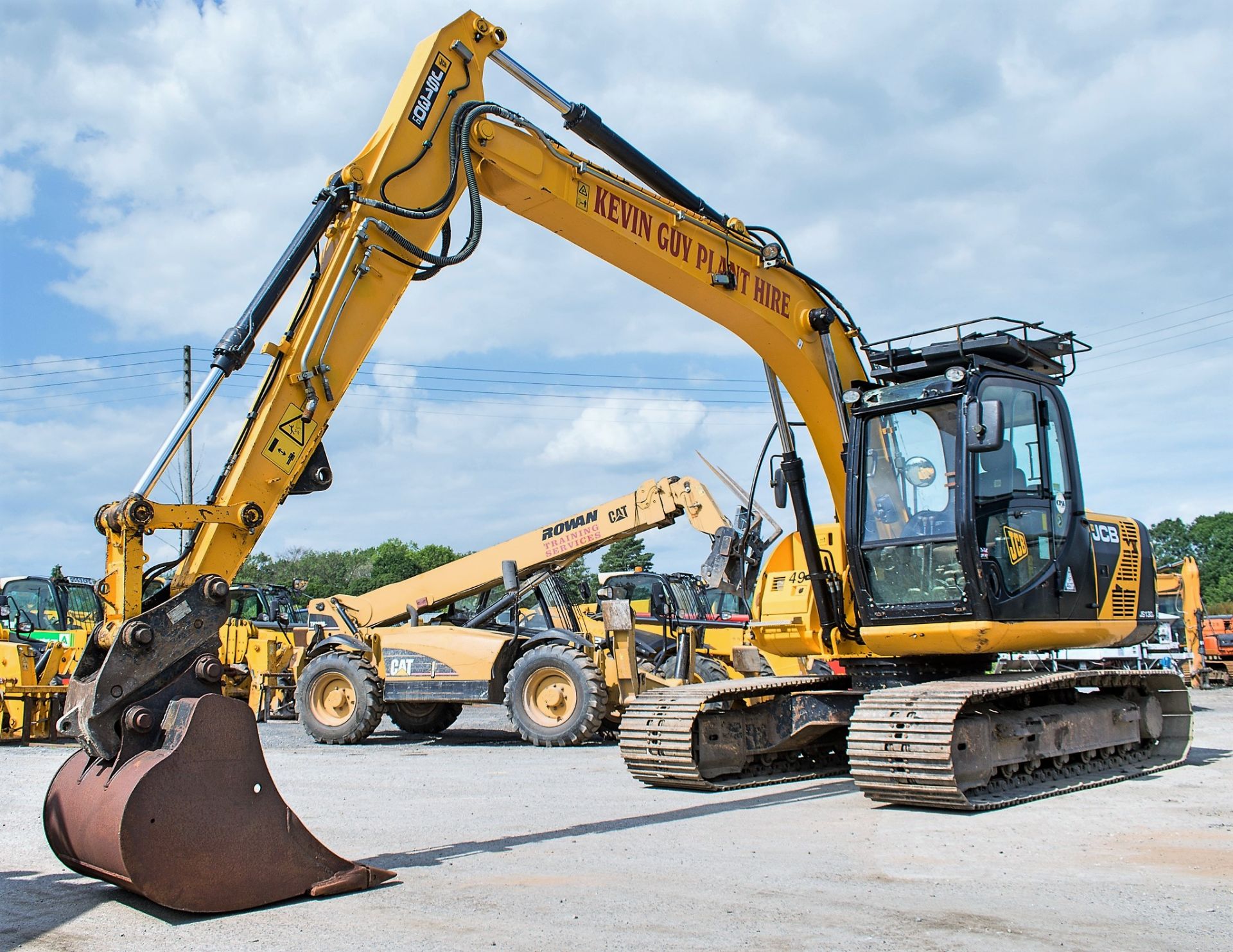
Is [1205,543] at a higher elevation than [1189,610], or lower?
higher

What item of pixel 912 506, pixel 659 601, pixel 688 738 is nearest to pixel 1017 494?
pixel 912 506

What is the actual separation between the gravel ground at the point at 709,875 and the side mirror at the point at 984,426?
2.43 meters

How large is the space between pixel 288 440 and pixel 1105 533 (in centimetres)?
652

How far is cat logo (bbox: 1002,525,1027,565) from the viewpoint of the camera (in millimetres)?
8195

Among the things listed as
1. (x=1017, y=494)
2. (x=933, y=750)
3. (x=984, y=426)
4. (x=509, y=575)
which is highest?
(x=984, y=426)

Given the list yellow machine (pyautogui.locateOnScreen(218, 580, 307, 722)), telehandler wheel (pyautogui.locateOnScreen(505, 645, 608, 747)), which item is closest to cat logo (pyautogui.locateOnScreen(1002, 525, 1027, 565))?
telehandler wheel (pyautogui.locateOnScreen(505, 645, 608, 747))

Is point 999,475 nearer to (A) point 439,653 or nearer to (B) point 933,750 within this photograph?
(B) point 933,750

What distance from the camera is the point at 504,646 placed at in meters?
13.1

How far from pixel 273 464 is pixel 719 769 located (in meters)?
4.38

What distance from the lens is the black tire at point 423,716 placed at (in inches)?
579

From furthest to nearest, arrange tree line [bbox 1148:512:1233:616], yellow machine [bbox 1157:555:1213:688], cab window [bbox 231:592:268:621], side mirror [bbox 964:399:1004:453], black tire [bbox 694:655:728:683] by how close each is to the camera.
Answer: tree line [bbox 1148:512:1233:616], yellow machine [bbox 1157:555:1213:688], cab window [bbox 231:592:268:621], black tire [bbox 694:655:728:683], side mirror [bbox 964:399:1004:453]

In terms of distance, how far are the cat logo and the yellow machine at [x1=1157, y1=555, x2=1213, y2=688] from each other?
600 inches

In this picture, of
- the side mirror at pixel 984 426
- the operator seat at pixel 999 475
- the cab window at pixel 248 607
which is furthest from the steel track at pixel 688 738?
the cab window at pixel 248 607

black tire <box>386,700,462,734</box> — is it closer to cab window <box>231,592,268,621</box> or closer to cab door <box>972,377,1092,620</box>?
cab window <box>231,592,268,621</box>
